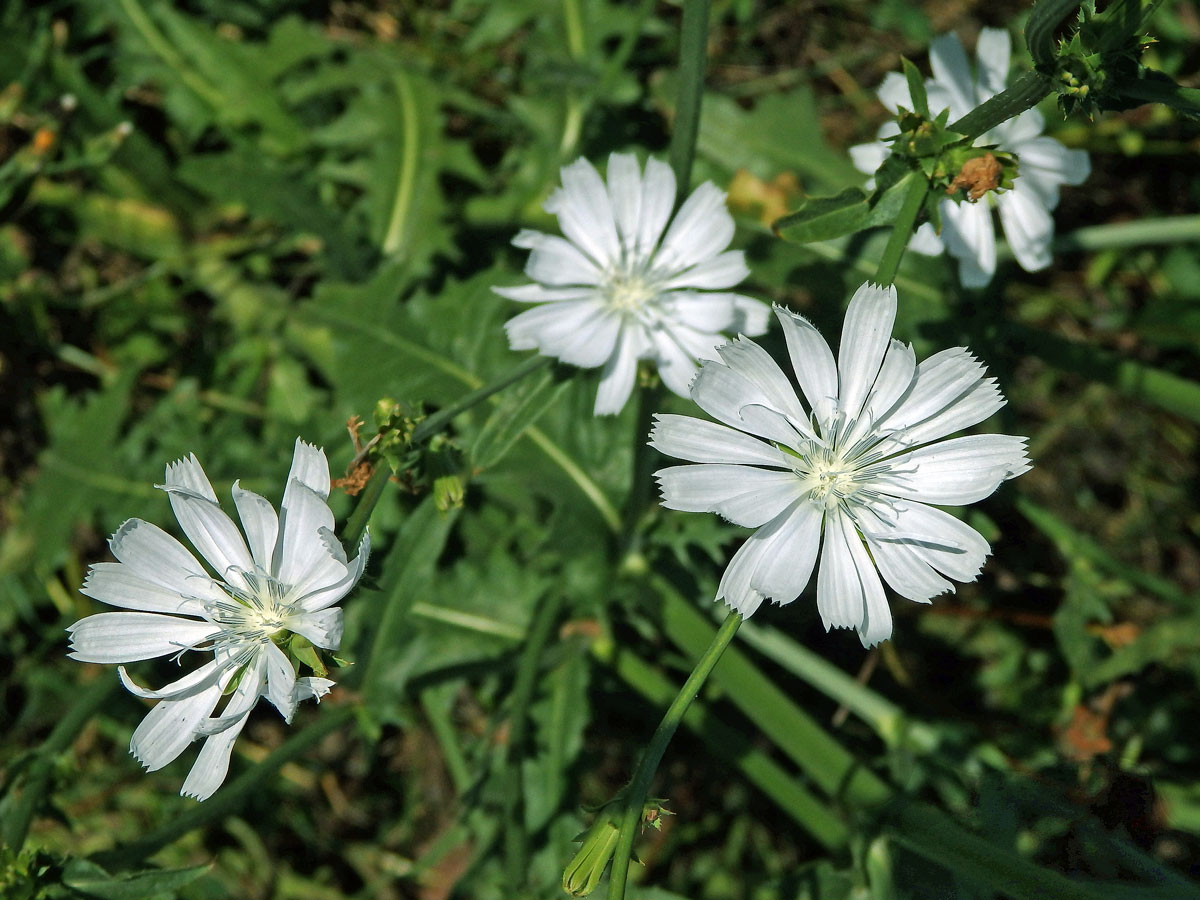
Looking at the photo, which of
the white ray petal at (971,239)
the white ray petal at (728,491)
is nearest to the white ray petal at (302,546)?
the white ray petal at (728,491)

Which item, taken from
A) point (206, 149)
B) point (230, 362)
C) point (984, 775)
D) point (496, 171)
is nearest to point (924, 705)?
point (984, 775)

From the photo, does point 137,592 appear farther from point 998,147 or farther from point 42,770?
point 998,147

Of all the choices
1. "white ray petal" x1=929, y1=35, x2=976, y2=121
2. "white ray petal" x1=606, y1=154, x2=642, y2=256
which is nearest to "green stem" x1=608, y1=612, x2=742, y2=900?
"white ray petal" x1=606, y1=154, x2=642, y2=256

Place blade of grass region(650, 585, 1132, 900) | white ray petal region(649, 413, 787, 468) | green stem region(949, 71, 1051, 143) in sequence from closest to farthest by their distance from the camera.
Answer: green stem region(949, 71, 1051, 143)
white ray petal region(649, 413, 787, 468)
blade of grass region(650, 585, 1132, 900)

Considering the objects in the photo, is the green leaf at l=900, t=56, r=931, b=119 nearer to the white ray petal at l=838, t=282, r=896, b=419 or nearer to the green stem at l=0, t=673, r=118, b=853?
the white ray petal at l=838, t=282, r=896, b=419

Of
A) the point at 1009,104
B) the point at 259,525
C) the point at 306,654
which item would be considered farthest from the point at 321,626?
the point at 1009,104

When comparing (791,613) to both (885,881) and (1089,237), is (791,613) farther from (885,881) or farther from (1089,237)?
(1089,237)

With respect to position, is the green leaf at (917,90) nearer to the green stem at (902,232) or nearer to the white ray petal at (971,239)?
the green stem at (902,232)
